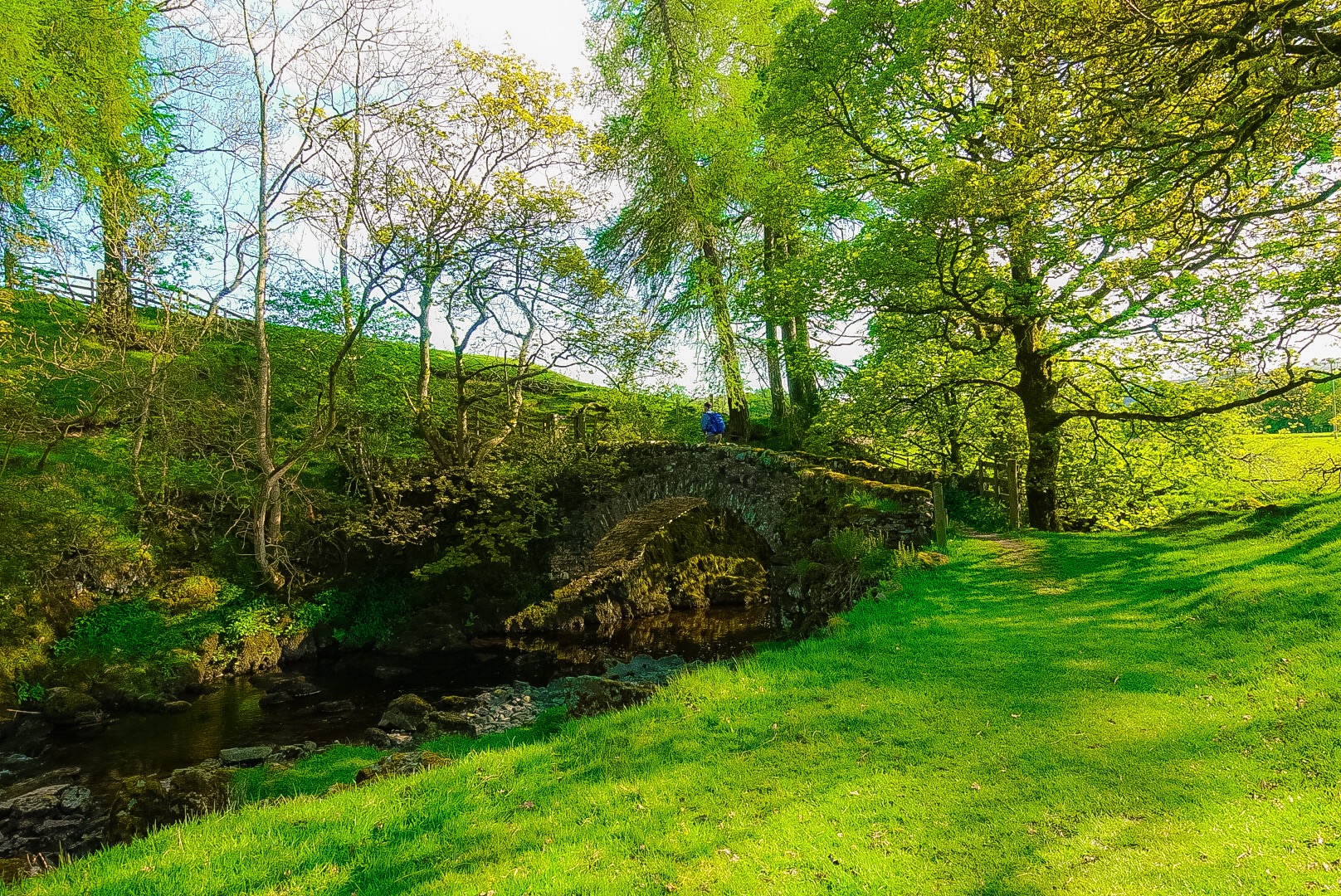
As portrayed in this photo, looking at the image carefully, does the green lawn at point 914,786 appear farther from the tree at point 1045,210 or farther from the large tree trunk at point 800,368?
the large tree trunk at point 800,368

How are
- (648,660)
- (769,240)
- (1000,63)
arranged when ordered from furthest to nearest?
1. (769,240)
2. (648,660)
3. (1000,63)

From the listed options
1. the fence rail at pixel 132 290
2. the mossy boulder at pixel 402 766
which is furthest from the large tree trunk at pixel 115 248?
the mossy boulder at pixel 402 766

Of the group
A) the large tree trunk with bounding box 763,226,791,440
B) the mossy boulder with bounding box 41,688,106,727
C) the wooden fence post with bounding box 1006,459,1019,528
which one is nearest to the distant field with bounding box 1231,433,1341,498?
the wooden fence post with bounding box 1006,459,1019,528

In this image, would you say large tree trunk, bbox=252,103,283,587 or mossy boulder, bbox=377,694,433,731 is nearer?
mossy boulder, bbox=377,694,433,731

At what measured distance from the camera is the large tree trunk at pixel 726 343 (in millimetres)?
20203

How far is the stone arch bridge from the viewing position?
510 inches

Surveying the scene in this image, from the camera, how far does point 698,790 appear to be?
18.3ft

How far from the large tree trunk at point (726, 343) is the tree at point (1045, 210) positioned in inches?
212

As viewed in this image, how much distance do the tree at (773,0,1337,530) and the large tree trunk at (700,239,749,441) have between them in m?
5.39

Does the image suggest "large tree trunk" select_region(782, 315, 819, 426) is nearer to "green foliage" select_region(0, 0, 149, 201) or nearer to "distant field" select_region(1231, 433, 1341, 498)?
"distant field" select_region(1231, 433, 1341, 498)

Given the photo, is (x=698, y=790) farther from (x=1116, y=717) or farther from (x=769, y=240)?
(x=769, y=240)

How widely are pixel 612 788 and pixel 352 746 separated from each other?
26.6ft

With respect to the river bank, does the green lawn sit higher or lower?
higher

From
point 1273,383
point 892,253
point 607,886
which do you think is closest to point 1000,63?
point 892,253
